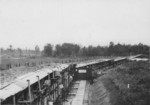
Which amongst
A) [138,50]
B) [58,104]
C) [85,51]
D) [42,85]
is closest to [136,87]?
[58,104]

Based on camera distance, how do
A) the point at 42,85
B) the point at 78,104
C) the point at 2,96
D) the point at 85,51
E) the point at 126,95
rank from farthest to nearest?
1. the point at 85,51
2. the point at 78,104
3. the point at 126,95
4. the point at 42,85
5. the point at 2,96

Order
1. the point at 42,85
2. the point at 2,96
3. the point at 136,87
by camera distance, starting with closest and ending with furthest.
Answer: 1. the point at 2,96
2. the point at 42,85
3. the point at 136,87

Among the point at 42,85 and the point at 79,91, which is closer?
the point at 42,85

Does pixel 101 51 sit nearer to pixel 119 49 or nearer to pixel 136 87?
pixel 119 49

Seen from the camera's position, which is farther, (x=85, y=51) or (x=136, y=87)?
(x=85, y=51)

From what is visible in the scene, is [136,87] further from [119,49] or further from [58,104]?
[119,49]

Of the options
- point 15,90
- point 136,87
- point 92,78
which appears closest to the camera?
point 15,90

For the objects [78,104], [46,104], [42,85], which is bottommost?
[78,104]

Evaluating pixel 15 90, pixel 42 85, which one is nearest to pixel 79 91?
pixel 42 85

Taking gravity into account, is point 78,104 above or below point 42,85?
below
